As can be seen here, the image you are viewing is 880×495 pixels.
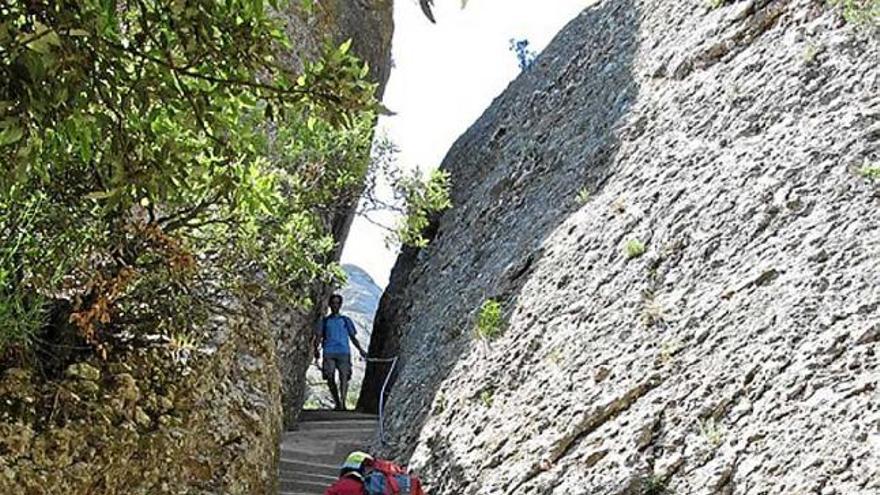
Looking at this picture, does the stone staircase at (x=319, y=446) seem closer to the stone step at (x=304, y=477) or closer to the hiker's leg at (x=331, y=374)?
the stone step at (x=304, y=477)

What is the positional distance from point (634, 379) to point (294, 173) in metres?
3.05

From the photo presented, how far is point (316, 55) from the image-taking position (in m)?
13.4

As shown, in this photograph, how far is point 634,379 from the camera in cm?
632

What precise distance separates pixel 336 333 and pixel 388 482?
6032 millimetres

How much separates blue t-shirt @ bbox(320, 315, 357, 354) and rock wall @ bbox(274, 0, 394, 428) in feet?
1.29

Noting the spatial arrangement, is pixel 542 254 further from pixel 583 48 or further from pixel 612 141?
pixel 583 48

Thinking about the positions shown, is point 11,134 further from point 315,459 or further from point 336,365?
point 336,365

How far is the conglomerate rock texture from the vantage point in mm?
5199

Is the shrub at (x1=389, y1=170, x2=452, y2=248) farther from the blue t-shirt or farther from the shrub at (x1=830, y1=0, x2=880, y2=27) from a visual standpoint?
the shrub at (x1=830, y1=0, x2=880, y2=27)

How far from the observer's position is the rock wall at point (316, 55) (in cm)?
1149

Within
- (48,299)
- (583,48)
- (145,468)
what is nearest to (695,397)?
(145,468)

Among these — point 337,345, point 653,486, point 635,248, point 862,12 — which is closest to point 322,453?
point 337,345

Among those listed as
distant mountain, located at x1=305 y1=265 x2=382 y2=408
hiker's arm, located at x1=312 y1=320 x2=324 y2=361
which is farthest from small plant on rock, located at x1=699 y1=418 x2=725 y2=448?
hiker's arm, located at x1=312 y1=320 x2=324 y2=361

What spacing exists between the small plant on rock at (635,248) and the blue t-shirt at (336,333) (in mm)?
5223
